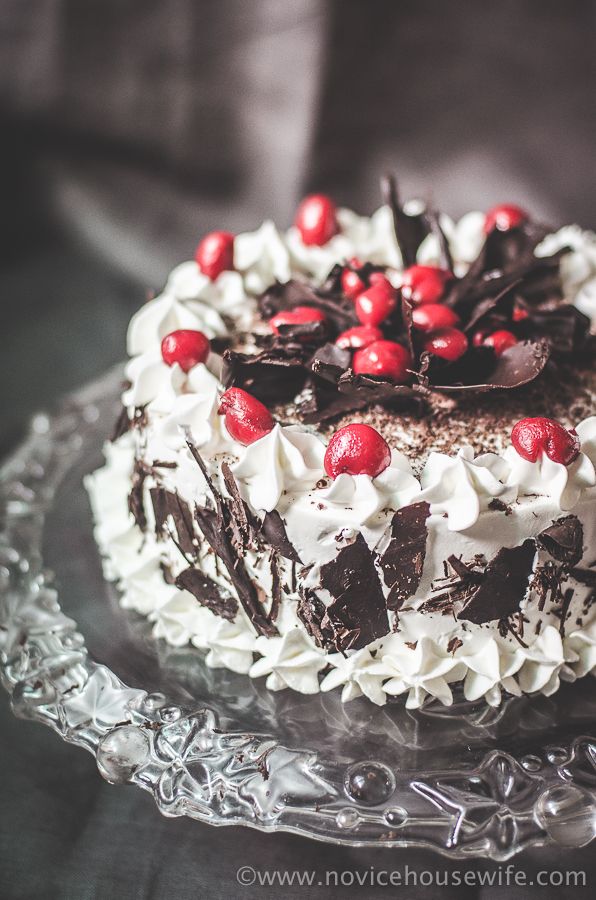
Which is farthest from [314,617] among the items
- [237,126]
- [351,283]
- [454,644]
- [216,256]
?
[237,126]

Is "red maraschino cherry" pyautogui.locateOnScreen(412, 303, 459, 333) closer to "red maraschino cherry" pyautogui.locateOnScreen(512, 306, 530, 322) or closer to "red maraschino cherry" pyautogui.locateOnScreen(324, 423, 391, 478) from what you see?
"red maraschino cherry" pyautogui.locateOnScreen(512, 306, 530, 322)

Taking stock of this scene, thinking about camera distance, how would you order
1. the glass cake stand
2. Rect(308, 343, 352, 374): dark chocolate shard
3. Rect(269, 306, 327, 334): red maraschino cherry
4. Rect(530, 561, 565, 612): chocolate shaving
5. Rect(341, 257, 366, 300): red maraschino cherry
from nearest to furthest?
1. the glass cake stand
2. Rect(530, 561, 565, 612): chocolate shaving
3. Rect(308, 343, 352, 374): dark chocolate shard
4. Rect(269, 306, 327, 334): red maraschino cherry
5. Rect(341, 257, 366, 300): red maraschino cherry

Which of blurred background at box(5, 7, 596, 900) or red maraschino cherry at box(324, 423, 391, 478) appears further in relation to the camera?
blurred background at box(5, 7, 596, 900)

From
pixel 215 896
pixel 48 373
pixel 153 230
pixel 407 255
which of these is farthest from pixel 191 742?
pixel 153 230

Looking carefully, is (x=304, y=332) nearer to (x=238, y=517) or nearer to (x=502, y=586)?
(x=238, y=517)

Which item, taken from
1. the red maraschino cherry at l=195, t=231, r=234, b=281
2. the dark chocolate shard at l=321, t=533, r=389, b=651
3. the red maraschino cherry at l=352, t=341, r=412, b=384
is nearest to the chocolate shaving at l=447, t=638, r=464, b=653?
the dark chocolate shard at l=321, t=533, r=389, b=651
